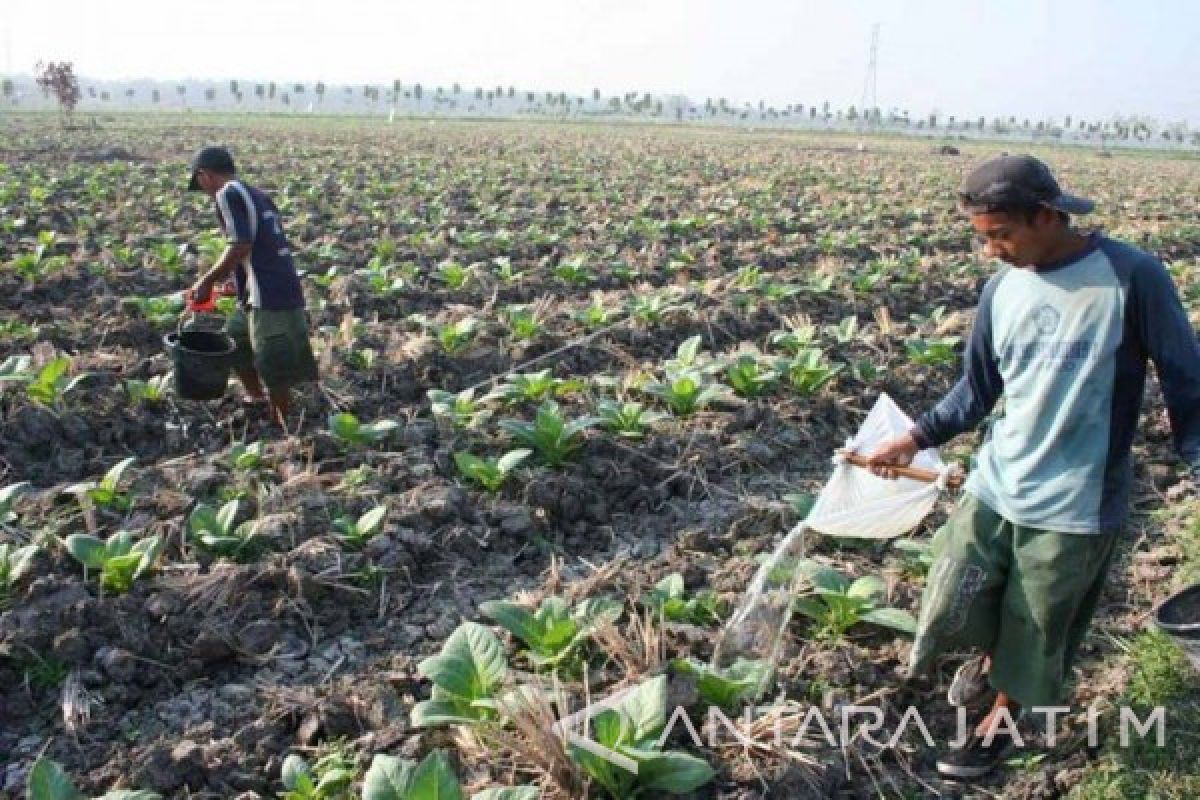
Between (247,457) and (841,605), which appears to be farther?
(247,457)

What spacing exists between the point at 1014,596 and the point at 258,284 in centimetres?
475

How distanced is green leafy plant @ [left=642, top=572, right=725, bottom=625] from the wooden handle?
925 millimetres

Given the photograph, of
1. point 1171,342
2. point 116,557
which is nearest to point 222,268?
point 116,557

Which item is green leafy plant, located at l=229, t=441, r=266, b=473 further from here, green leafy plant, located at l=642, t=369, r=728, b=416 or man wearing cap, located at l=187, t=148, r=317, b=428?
green leafy plant, located at l=642, t=369, r=728, b=416

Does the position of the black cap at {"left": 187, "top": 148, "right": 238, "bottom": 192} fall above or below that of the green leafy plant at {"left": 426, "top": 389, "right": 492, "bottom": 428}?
above

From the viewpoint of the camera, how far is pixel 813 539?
477cm

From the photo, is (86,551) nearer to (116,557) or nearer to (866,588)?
(116,557)

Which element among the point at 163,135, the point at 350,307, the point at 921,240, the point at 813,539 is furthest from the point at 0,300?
the point at 163,135

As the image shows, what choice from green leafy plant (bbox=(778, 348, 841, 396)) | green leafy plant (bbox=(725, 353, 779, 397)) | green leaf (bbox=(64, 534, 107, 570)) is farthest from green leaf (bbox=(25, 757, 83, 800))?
green leafy plant (bbox=(778, 348, 841, 396))

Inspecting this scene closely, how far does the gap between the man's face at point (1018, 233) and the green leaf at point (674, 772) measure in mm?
1786

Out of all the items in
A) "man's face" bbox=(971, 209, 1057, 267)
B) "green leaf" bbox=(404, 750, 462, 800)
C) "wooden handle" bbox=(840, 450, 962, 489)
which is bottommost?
"green leaf" bbox=(404, 750, 462, 800)

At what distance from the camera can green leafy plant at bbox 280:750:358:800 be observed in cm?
303

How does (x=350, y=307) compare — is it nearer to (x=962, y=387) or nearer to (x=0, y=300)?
(x=0, y=300)

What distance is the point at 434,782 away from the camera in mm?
2674
